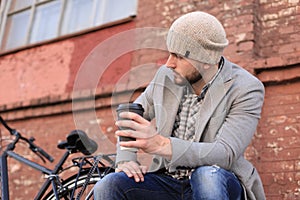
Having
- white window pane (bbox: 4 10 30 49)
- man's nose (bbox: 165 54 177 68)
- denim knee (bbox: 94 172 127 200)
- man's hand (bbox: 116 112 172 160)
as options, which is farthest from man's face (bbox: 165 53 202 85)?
white window pane (bbox: 4 10 30 49)

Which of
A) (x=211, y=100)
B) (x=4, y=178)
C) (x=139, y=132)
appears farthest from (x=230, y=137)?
(x=4, y=178)

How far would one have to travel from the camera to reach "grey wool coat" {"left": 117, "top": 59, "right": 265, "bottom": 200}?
2445mm

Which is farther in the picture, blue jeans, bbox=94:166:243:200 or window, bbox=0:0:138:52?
window, bbox=0:0:138:52

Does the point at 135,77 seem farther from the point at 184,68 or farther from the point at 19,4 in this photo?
the point at 19,4

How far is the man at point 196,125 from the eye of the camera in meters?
2.44

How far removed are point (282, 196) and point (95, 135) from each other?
170 centimetres

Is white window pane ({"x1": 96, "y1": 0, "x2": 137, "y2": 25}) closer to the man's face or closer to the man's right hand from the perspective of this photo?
the man's face

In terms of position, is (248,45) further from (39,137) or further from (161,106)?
(39,137)

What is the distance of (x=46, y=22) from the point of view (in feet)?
21.4

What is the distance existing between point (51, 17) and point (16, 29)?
2.04 ft

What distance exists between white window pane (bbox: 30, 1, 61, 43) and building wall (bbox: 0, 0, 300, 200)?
250mm

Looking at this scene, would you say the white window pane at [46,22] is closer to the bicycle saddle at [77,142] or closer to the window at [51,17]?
the window at [51,17]

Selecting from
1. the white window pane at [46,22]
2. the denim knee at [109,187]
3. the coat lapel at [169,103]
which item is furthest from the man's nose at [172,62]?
the white window pane at [46,22]

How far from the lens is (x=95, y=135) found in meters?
2.83
